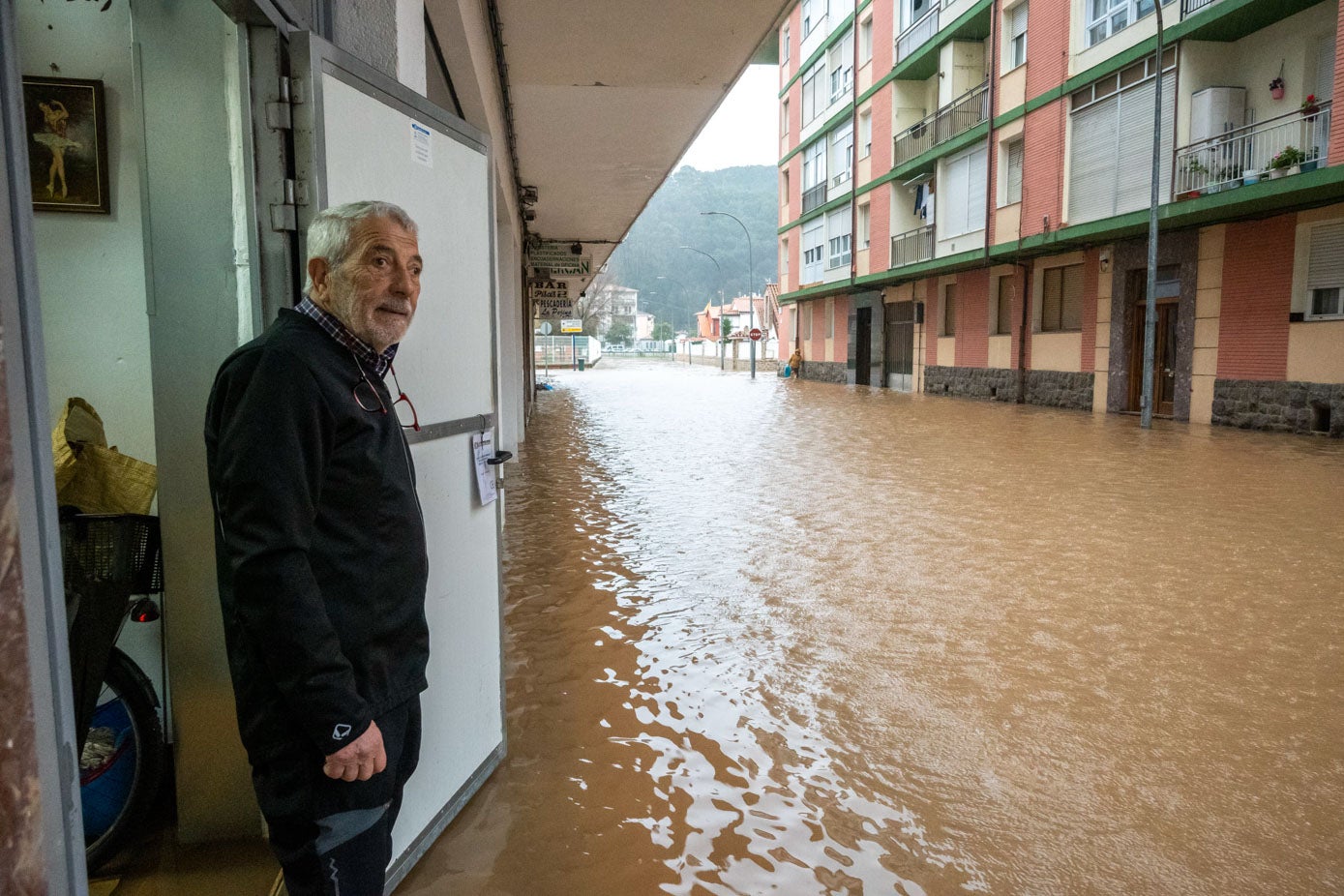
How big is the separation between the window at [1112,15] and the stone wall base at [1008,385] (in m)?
6.99

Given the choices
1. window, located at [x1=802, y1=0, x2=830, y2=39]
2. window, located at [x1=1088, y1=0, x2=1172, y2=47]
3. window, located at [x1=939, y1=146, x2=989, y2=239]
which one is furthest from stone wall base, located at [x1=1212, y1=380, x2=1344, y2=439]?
window, located at [x1=802, y1=0, x2=830, y2=39]

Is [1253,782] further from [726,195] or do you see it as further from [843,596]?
[726,195]

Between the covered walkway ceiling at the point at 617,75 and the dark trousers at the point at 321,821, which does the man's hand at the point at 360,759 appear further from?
the covered walkway ceiling at the point at 617,75

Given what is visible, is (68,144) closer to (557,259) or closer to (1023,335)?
(557,259)

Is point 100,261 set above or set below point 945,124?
below

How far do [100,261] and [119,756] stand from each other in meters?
1.60

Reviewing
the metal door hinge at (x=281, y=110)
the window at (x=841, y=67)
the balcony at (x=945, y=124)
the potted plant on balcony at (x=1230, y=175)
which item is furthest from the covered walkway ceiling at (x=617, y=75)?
the window at (x=841, y=67)

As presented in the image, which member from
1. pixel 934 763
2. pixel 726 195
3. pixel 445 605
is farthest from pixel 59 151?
pixel 726 195

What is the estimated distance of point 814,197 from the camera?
34.9 metres

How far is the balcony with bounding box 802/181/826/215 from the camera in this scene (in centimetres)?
3378

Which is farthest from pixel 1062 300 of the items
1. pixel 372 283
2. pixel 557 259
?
pixel 372 283

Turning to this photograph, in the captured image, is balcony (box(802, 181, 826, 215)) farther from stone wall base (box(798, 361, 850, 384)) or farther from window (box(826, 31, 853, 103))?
stone wall base (box(798, 361, 850, 384))

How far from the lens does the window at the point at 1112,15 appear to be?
16.8m

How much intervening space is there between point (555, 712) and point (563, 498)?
506 centimetres
